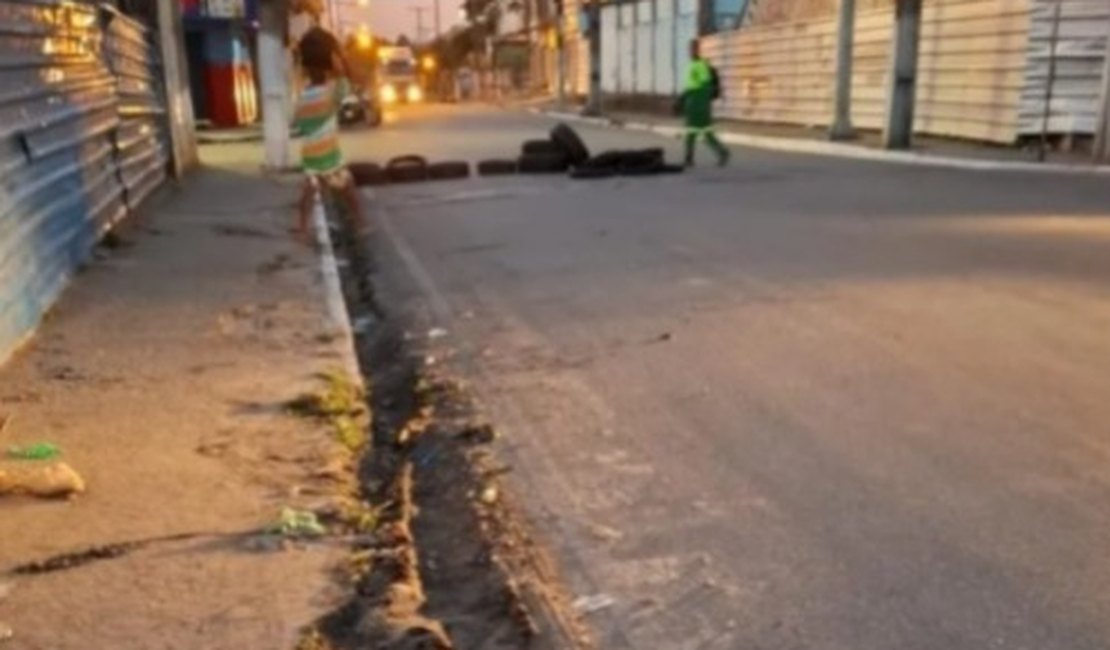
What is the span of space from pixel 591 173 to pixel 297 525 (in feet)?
47.1

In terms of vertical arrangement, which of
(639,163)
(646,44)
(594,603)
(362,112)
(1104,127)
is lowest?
(362,112)

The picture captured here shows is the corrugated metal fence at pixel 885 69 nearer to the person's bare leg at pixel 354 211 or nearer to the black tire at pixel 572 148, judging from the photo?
the black tire at pixel 572 148

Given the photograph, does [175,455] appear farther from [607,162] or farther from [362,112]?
[362,112]

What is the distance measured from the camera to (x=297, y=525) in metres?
4.25

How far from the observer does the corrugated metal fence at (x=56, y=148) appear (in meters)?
7.23

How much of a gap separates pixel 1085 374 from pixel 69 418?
15.4 feet

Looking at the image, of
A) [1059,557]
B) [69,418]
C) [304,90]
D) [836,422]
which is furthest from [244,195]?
[1059,557]

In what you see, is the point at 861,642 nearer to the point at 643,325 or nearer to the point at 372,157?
the point at 643,325

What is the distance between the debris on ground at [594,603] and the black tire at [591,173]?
14396 mm

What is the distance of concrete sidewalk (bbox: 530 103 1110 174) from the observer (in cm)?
1895

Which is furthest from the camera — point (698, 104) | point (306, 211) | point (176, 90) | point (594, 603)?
point (698, 104)

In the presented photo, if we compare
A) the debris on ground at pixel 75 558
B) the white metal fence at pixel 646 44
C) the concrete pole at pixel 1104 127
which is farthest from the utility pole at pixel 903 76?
the white metal fence at pixel 646 44

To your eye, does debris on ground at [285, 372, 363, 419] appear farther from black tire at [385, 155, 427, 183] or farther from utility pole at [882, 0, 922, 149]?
utility pole at [882, 0, 922, 149]

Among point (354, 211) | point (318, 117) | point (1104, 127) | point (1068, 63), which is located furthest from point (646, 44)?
point (318, 117)
